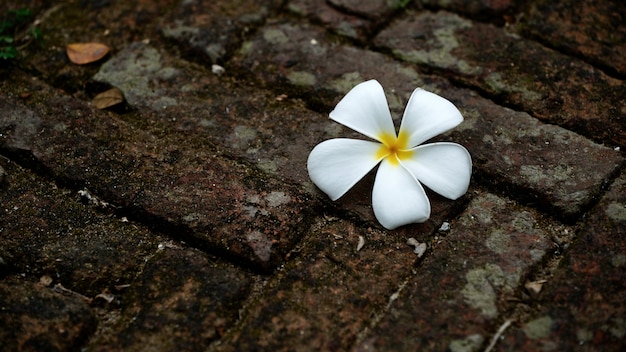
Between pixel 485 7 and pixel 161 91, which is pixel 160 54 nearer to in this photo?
pixel 161 91

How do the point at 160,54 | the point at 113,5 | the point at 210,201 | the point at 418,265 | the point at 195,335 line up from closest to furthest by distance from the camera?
the point at 195,335
the point at 418,265
the point at 210,201
the point at 160,54
the point at 113,5

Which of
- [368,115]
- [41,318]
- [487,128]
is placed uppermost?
[368,115]

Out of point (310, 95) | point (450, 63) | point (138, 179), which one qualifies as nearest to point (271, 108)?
point (310, 95)

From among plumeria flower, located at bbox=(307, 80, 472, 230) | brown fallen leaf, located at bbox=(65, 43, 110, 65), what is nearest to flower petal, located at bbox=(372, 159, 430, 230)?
plumeria flower, located at bbox=(307, 80, 472, 230)

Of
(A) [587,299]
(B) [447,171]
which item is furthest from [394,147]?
(A) [587,299]

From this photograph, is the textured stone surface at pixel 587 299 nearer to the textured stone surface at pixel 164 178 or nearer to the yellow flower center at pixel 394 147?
the yellow flower center at pixel 394 147

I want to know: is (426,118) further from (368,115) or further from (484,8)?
(484,8)
